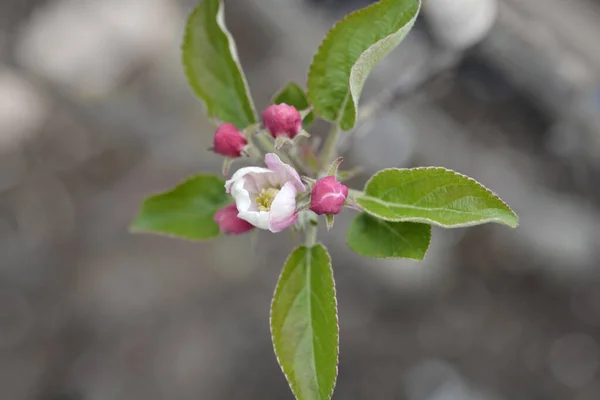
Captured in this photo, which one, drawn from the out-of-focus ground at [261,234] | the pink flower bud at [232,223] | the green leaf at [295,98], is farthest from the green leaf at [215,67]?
the out-of-focus ground at [261,234]

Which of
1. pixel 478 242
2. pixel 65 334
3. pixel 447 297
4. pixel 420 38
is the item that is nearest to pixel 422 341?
pixel 447 297

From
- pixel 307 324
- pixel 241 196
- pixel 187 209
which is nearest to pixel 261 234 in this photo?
pixel 187 209

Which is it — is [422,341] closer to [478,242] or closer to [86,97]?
[478,242]

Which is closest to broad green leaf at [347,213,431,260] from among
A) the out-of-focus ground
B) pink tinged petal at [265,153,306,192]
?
pink tinged petal at [265,153,306,192]

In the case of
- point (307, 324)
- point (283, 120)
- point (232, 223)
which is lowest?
point (307, 324)

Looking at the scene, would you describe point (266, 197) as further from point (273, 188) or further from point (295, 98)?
point (295, 98)
